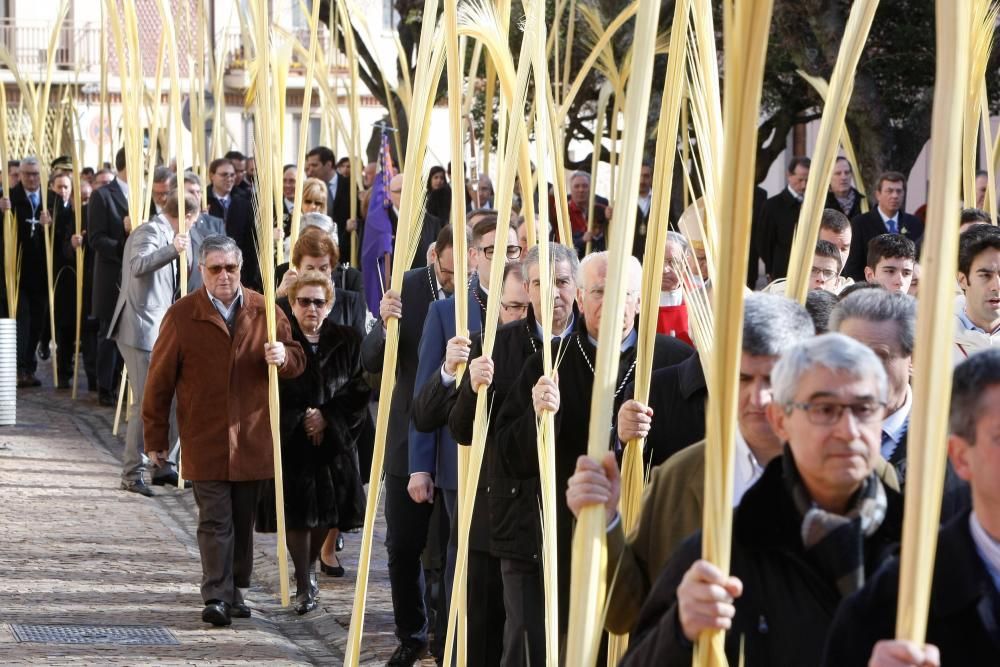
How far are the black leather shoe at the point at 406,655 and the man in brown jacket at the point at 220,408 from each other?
111cm

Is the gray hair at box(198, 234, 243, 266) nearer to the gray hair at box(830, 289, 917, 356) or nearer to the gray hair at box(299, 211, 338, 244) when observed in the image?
the gray hair at box(299, 211, 338, 244)

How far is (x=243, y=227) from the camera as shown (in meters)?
13.2

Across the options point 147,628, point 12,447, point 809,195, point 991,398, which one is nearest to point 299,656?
point 147,628

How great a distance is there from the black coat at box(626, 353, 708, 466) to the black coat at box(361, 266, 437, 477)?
2.60 metres

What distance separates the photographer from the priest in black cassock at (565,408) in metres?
5.09

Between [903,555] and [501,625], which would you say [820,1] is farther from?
[903,555]

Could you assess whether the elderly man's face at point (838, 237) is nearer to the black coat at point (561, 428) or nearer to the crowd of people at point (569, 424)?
the crowd of people at point (569, 424)

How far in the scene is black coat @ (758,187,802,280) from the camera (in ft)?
38.3

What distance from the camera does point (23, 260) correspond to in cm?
1571

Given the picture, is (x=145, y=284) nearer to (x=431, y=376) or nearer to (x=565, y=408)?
(x=431, y=376)

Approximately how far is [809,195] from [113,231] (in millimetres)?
10354

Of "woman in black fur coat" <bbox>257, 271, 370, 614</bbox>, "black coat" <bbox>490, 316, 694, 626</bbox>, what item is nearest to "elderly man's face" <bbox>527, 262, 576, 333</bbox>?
"black coat" <bbox>490, 316, 694, 626</bbox>

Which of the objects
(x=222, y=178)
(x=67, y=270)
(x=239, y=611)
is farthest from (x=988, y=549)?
(x=67, y=270)

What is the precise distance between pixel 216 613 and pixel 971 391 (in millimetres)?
5332
